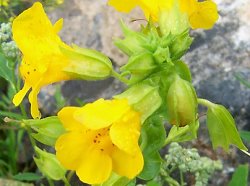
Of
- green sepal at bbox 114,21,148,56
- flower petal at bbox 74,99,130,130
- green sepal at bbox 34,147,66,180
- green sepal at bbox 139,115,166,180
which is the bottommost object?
green sepal at bbox 34,147,66,180

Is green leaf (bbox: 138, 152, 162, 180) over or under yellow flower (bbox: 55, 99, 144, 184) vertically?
under

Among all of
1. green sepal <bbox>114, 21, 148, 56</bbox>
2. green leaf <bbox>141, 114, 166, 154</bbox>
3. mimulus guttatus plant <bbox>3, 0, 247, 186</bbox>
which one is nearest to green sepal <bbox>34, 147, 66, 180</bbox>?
mimulus guttatus plant <bbox>3, 0, 247, 186</bbox>

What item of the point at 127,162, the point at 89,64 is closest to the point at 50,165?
the point at 89,64

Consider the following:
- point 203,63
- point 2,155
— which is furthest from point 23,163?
point 203,63

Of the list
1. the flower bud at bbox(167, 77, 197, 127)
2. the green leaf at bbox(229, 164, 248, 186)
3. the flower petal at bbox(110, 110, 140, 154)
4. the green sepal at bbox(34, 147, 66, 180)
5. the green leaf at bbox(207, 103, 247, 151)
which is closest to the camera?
the flower petal at bbox(110, 110, 140, 154)

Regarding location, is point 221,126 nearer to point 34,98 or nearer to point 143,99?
point 143,99

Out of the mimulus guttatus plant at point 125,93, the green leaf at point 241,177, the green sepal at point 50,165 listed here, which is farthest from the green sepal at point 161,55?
the green leaf at point 241,177

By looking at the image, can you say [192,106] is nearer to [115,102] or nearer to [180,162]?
[115,102]

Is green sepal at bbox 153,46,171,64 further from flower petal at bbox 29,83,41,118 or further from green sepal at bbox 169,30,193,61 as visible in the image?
flower petal at bbox 29,83,41,118
